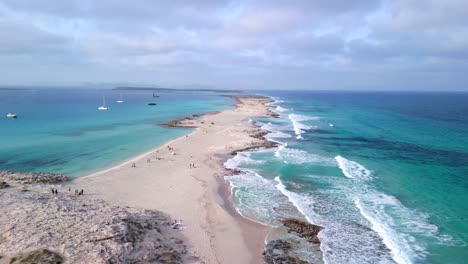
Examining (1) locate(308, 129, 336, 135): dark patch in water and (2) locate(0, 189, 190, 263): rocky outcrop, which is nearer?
(2) locate(0, 189, 190, 263): rocky outcrop

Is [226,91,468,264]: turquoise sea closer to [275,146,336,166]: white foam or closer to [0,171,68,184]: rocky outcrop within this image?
[275,146,336,166]: white foam

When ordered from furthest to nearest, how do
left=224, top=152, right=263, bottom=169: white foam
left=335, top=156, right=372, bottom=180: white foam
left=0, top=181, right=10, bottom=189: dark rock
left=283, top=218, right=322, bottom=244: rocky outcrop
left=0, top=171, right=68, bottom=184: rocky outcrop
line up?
left=224, top=152, right=263, bottom=169: white foam < left=335, top=156, right=372, bottom=180: white foam < left=0, top=171, right=68, bottom=184: rocky outcrop < left=0, top=181, right=10, bottom=189: dark rock < left=283, top=218, right=322, bottom=244: rocky outcrop

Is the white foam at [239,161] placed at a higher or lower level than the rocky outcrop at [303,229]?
higher

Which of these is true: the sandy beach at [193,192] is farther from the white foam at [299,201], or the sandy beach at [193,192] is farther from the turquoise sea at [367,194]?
the white foam at [299,201]

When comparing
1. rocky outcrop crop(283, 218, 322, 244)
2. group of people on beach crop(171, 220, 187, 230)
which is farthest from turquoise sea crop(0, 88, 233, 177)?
rocky outcrop crop(283, 218, 322, 244)

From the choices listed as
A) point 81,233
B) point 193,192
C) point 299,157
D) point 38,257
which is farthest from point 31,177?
point 299,157

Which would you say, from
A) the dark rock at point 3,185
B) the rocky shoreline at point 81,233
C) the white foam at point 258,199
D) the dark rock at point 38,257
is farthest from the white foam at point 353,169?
the dark rock at point 3,185
